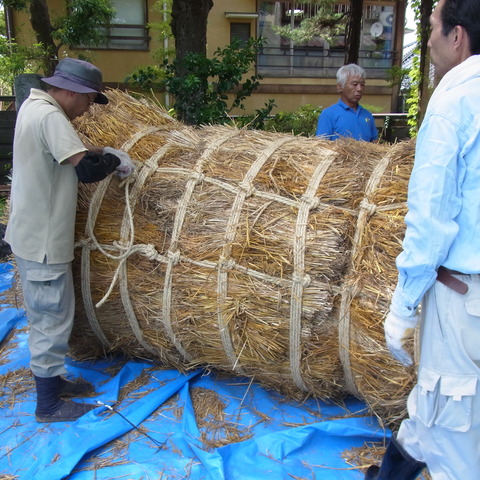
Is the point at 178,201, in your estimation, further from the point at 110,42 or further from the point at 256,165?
the point at 110,42

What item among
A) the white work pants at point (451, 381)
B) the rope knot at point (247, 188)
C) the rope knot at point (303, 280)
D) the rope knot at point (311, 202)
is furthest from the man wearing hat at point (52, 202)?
the white work pants at point (451, 381)

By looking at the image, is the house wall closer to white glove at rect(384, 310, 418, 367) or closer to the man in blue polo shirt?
the man in blue polo shirt

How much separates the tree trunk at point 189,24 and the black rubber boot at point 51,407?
4648 mm

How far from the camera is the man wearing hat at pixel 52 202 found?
2.48 m

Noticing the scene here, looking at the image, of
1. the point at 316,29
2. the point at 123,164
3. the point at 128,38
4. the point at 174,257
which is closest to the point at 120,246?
the point at 174,257

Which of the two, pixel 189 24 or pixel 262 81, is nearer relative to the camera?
pixel 189 24

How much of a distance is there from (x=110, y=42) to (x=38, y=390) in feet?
39.3

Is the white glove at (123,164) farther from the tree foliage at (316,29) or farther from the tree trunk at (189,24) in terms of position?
the tree foliage at (316,29)

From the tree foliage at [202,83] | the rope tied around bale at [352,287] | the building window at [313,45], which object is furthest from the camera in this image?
the building window at [313,45]

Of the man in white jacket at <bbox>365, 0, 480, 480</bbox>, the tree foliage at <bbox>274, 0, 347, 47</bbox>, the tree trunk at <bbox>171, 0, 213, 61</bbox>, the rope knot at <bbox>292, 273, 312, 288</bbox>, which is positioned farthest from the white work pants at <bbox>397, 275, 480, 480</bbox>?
the tree foliage at <bbox>274, 0, 347, 47</bbox>

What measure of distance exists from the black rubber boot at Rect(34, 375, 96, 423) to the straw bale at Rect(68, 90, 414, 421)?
442mm

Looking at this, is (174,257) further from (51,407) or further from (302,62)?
(302,62)

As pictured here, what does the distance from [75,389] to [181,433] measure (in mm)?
756

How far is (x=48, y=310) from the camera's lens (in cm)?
271
